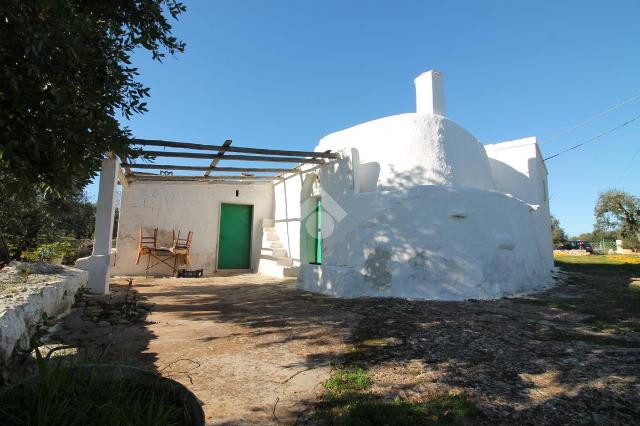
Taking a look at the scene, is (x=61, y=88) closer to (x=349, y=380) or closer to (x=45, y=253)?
(x=349, y=380)

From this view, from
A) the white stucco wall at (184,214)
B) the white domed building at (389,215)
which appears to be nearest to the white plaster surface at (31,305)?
the white domed building at (389,215)

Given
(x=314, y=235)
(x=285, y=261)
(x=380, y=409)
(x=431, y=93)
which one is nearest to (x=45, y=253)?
(x=285, y=261)

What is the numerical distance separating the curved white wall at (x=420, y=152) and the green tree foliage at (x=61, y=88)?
19.5 ft

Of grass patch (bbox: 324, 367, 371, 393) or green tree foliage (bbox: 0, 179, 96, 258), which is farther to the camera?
green tree foliage (bbox: 0, 179, 96, 258)

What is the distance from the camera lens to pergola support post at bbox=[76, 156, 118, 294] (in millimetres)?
6816

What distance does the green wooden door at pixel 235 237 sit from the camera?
12.0m

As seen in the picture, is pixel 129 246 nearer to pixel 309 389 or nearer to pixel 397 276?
pixel 397 276

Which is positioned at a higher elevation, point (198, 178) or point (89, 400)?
point (198, 178)

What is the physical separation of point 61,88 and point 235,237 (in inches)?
383

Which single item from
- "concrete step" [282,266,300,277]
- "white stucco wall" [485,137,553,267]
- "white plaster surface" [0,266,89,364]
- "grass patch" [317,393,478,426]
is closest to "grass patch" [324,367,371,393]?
"grass patch" [317,393,478,426]

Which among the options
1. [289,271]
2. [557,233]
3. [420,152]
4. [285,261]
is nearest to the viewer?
[420,152]

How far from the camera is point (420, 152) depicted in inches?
319

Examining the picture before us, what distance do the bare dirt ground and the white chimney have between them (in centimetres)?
532

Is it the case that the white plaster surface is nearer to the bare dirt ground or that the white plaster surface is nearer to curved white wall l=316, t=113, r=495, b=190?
the bare dirt ground
